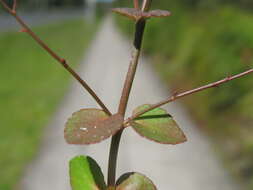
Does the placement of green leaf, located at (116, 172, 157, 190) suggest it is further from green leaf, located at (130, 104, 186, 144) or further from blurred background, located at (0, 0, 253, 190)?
blurred background, located at (0, 0, 253, 190)

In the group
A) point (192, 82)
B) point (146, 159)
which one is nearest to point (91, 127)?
point (146, 159)

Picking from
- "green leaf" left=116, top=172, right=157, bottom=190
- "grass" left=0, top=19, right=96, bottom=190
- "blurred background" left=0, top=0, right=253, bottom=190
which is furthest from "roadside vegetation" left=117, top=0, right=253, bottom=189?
"green leaf" left=116, top=172, right=157, bottom=190

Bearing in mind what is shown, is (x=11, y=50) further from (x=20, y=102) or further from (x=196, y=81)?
(x=196, y=81)

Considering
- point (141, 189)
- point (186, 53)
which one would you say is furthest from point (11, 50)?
point (141, 189)

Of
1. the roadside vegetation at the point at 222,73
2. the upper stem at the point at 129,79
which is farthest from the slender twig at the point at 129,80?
the roadside vegetation at the point at 222,73

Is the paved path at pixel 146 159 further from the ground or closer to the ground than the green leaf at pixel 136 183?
closer to the ground

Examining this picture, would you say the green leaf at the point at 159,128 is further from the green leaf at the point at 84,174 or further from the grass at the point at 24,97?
the grass at the point at 24,97
